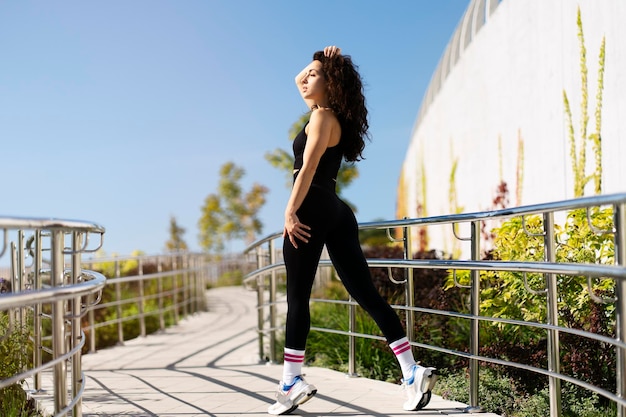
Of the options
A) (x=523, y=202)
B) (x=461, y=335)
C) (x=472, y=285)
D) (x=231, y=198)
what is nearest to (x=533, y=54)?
(x=523, y=202)

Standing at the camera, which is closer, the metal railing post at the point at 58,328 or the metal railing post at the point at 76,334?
the metal railing post at the point at 58,328

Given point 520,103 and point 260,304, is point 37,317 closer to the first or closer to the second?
point 260,304

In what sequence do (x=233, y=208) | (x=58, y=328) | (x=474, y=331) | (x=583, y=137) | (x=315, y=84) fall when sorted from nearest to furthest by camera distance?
Answer: (x=58, y=328) < (x=315, y=84) < (x=474, y=331) < (x=583, y=137) < (x=233, y=208)

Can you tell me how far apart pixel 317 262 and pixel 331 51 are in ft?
3.71

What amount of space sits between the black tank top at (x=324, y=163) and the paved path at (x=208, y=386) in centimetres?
131

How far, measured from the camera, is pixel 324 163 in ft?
12.6

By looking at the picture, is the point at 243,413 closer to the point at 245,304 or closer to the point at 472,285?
the point at 472,285

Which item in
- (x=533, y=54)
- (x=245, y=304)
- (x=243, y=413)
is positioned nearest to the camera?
(x=243, y=413)

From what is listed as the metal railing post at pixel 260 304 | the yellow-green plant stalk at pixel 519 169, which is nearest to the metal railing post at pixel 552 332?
the metal railing post at pixel 260 304

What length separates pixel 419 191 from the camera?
A: 2120 cm

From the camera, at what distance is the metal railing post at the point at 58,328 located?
2.97m

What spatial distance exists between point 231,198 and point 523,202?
3087cm

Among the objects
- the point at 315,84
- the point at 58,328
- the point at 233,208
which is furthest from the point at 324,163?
the point at 233,208

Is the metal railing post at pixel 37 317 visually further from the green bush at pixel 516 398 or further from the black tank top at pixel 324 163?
the green bush at pixel 516 398
